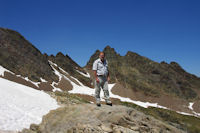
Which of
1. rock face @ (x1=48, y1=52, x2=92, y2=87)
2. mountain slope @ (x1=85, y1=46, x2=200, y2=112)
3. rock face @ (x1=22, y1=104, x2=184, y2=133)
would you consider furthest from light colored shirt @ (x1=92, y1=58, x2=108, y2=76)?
rock face @ (x1=48, y1=52, x2=92, y2=87)

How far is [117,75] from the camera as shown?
101188mm

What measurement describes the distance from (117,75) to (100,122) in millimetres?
93053

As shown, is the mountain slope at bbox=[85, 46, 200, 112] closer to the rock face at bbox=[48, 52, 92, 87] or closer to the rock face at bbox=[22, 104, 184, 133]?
the rock face at bbox=[48, 52, 92, 87]

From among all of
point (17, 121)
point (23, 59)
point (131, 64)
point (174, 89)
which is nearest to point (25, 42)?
point (23, 59)

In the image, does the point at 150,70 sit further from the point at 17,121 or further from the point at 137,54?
the point at 17,121

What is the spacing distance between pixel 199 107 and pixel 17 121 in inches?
3688

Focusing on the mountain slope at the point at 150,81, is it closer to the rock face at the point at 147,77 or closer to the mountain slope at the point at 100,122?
the rock face at the point at 147,77

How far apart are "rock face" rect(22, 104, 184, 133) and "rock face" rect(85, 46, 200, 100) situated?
8347cm

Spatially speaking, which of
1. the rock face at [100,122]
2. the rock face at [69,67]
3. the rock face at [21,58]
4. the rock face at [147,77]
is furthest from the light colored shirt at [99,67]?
the rock face at [147,77]

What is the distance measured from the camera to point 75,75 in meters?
96.8

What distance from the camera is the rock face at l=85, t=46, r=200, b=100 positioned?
318 ft

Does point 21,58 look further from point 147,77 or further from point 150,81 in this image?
point 150,81

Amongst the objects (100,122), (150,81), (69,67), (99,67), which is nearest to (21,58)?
(69,67)

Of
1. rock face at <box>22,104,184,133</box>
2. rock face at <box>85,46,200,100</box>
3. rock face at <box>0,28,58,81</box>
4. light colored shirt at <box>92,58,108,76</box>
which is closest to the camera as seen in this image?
rock face at <box>22,104,184,133</box>
